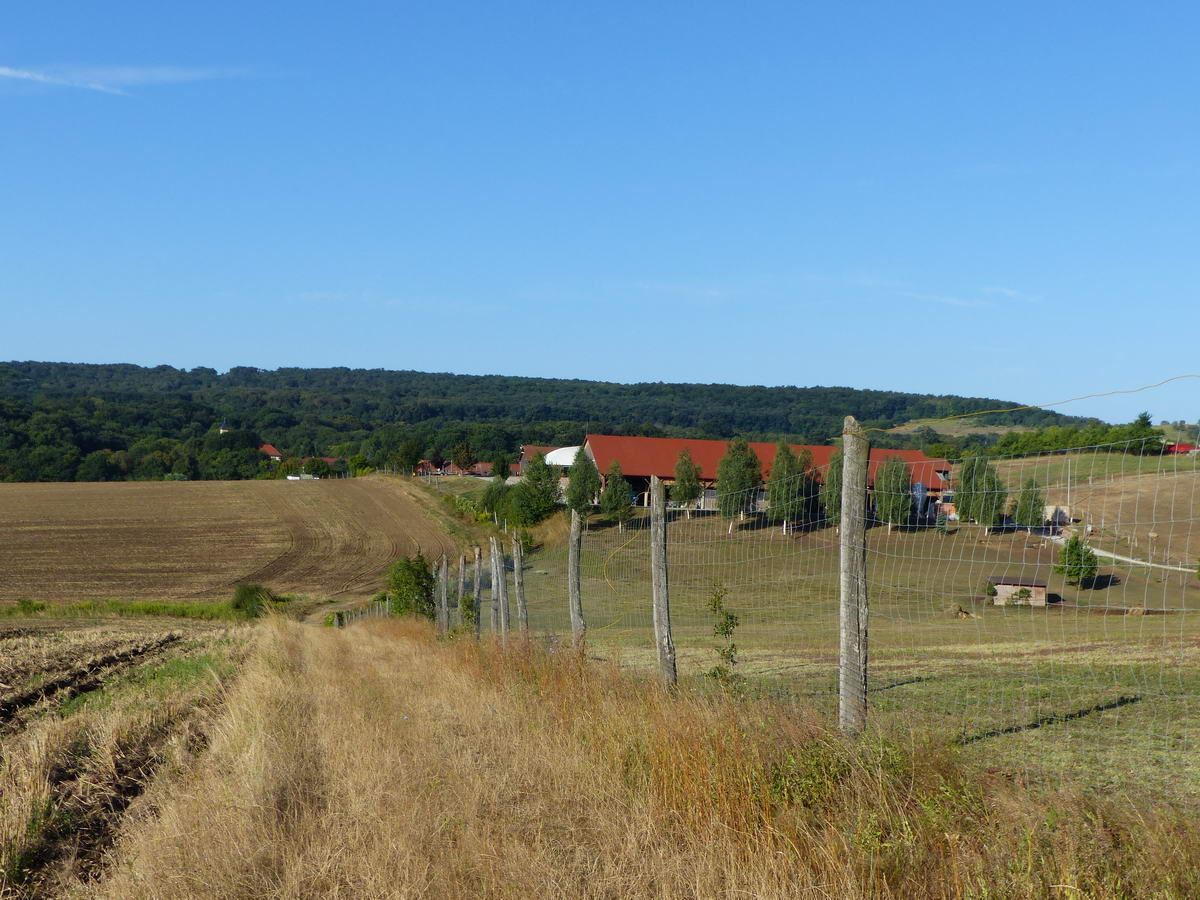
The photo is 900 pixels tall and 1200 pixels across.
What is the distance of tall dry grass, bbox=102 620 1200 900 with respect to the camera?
409cm

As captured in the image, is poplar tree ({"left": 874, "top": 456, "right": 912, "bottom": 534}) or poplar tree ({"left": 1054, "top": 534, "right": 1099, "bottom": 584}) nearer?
poplar tree ({"left": 1054, "top": 534, "right": 1099, "bottom": 584})

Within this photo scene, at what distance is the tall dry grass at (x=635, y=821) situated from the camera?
4090 mm

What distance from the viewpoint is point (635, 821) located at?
16.9 ft

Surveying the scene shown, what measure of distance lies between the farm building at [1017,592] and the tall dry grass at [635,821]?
3.89ft

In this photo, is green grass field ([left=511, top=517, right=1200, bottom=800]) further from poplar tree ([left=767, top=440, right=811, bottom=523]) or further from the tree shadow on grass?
poplar tree ([left=767, top=440, right=811, bottom=523])

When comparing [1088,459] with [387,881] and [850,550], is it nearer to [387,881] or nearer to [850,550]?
[850,550]

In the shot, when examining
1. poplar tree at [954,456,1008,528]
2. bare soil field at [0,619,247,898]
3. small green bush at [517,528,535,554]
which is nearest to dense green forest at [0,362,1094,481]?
small green bush at [517,528,535,554]

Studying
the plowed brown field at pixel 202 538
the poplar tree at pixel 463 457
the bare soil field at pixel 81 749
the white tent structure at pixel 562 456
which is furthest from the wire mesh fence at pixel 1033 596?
the poplar tree at pixel 463 457

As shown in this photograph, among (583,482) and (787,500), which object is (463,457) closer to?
(583,482)

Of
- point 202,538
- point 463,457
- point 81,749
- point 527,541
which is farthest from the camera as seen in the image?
point 463,457

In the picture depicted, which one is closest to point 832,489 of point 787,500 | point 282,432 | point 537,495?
point 787,500

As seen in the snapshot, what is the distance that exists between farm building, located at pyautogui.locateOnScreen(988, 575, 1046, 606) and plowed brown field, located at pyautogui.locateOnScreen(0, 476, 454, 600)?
46.3 meters

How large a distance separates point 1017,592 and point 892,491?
98 cm

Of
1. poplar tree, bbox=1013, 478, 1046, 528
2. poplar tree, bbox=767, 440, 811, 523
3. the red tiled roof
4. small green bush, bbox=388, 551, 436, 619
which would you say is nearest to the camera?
poplar tree, bbox=1013, 478, 1046, 528
